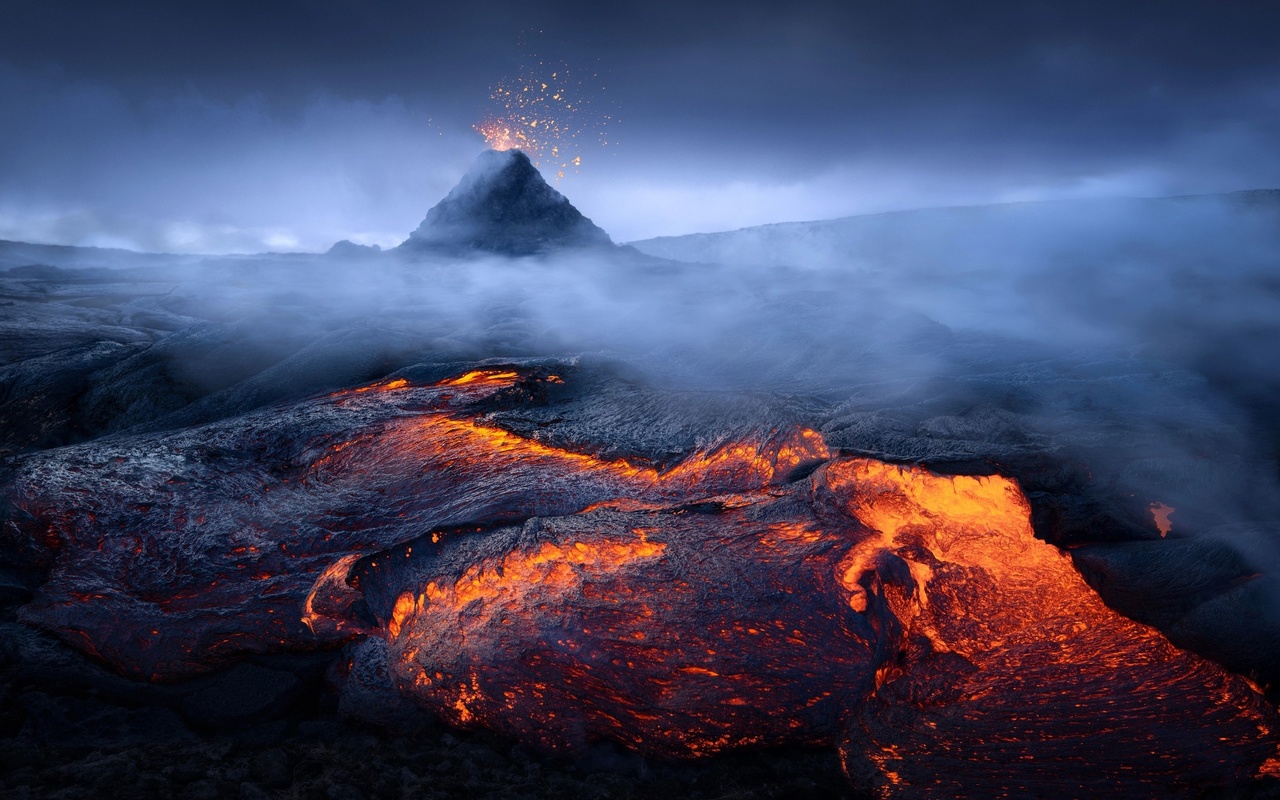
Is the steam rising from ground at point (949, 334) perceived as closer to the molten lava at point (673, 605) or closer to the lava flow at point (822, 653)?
the molten lava at point (673, 605)

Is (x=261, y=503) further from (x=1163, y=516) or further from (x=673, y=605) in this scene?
(x=1163, y=516)

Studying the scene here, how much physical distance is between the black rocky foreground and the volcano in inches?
831

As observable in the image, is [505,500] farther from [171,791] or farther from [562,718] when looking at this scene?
[171,791]

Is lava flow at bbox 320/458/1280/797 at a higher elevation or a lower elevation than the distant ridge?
lower

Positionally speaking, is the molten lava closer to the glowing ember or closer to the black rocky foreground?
the black rocky foreground

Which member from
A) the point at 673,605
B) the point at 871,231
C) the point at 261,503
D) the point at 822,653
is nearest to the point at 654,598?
the point at 673,605

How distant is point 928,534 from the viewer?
3949mm

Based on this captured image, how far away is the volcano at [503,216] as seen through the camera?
2622 cm

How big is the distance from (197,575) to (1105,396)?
25.8 ft

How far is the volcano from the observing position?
86.0 feet

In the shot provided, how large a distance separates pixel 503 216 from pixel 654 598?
85.7 feet

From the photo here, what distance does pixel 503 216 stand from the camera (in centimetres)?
2688

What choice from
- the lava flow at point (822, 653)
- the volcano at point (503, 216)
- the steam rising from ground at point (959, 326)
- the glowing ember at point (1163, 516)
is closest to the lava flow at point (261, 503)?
the lava flow at point (822, 653)

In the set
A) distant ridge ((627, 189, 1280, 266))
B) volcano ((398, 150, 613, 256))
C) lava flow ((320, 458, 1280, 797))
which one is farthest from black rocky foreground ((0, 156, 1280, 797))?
distant ridge ((627, 189, 1280, 266))
